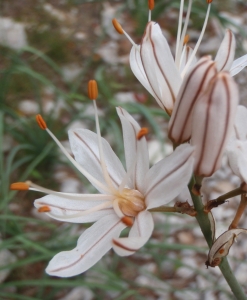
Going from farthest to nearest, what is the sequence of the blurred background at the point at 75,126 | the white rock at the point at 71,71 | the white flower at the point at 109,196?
the white rock at the point at 71,71 → the blurred background at the point at 75,126 → the white flower at the point at 109,196

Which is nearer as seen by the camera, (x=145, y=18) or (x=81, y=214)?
(x=81, y=214)

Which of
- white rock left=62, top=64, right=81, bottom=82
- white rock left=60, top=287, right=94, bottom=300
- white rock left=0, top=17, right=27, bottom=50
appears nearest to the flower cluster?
white rock left=60, top=287, right=94, bottom=300

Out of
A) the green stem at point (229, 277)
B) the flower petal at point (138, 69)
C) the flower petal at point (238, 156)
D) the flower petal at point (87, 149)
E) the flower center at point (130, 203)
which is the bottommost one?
the green stem at point (229, 277)

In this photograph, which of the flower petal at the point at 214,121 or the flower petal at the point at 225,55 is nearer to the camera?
the flower petal at the point at 214,121

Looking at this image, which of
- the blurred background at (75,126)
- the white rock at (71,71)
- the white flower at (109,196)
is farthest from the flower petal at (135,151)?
the white rock at (71,71)

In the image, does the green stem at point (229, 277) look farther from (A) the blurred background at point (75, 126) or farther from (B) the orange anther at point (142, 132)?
(A) the blurred background at point (75, 126)

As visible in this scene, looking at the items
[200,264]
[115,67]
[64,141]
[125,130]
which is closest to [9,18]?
[115,67]

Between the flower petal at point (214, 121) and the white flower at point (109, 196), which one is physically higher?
the flower petal at point (214, 121)

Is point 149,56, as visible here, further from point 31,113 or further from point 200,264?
point 31,113
